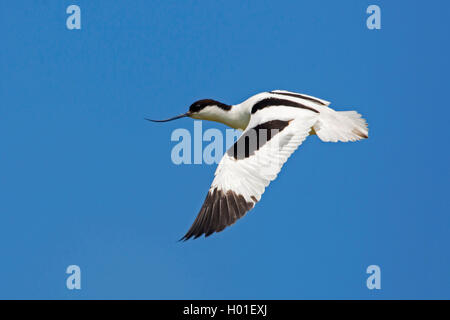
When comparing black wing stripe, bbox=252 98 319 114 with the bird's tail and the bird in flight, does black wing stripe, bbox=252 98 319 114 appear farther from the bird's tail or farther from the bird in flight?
the bird's tail

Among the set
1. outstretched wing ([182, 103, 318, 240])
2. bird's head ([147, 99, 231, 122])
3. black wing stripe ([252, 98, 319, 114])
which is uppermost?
bird's head ([147, 99, 231, 122])

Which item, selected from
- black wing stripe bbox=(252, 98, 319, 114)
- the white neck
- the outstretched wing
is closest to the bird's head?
the white neck

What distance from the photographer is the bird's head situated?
29.0ft

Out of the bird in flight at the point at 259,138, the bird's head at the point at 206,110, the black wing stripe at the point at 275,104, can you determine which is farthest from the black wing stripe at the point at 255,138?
the bird's head at the point at 206,110

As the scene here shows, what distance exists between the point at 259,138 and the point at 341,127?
4.37 feet

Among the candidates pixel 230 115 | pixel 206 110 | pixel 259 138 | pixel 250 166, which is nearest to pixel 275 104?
pixel 259 138

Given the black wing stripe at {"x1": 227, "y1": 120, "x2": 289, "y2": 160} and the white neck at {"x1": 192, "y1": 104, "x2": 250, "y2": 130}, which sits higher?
the white neck at {"x1": 192, "y1": 104, "x2": 250, "y2": 130}

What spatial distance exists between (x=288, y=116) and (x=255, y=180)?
4.35 feet

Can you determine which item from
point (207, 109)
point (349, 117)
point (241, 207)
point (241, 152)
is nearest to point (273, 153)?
point (241, 152)

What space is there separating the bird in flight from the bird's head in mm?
13

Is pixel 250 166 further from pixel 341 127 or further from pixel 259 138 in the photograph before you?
pixel 341 127

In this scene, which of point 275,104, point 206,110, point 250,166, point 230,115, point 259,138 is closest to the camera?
point 250,166

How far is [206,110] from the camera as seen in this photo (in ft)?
29.6

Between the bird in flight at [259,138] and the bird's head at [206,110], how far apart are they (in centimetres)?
1
